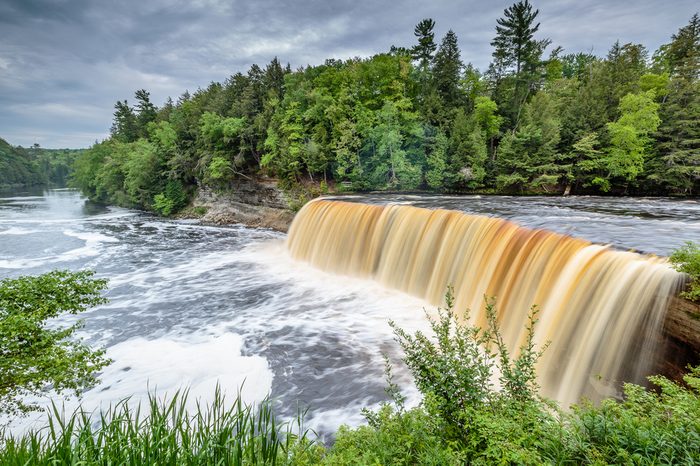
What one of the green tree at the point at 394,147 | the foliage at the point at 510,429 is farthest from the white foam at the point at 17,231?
the foliage at the point at 510,429

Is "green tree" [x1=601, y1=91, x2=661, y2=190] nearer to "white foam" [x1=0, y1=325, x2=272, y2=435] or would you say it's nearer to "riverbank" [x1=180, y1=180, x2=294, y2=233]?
"riverbank" [x1=180, y1=180, x2=294, y2=233]

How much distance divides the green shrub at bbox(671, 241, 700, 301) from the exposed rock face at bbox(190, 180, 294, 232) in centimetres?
2080

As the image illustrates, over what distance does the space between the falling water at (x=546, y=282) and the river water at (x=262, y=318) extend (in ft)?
3.52

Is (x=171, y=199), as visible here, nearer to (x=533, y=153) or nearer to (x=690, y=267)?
(x=533, y=153)

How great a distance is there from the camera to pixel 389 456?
9.86 ft

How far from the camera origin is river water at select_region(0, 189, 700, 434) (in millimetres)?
6836

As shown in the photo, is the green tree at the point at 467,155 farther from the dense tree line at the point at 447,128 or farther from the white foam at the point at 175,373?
the white foam at the point at 175,373

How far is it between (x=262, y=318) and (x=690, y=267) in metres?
9.42

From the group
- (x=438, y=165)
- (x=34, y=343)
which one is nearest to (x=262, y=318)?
(x=34, y=343)

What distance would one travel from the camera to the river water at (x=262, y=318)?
22.4ft

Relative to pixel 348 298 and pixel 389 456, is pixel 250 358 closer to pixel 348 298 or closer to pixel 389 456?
pixel 348 298

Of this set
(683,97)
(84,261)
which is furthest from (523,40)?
(84,261)

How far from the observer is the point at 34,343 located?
175 inches

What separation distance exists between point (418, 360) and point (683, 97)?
25044 millimetres
